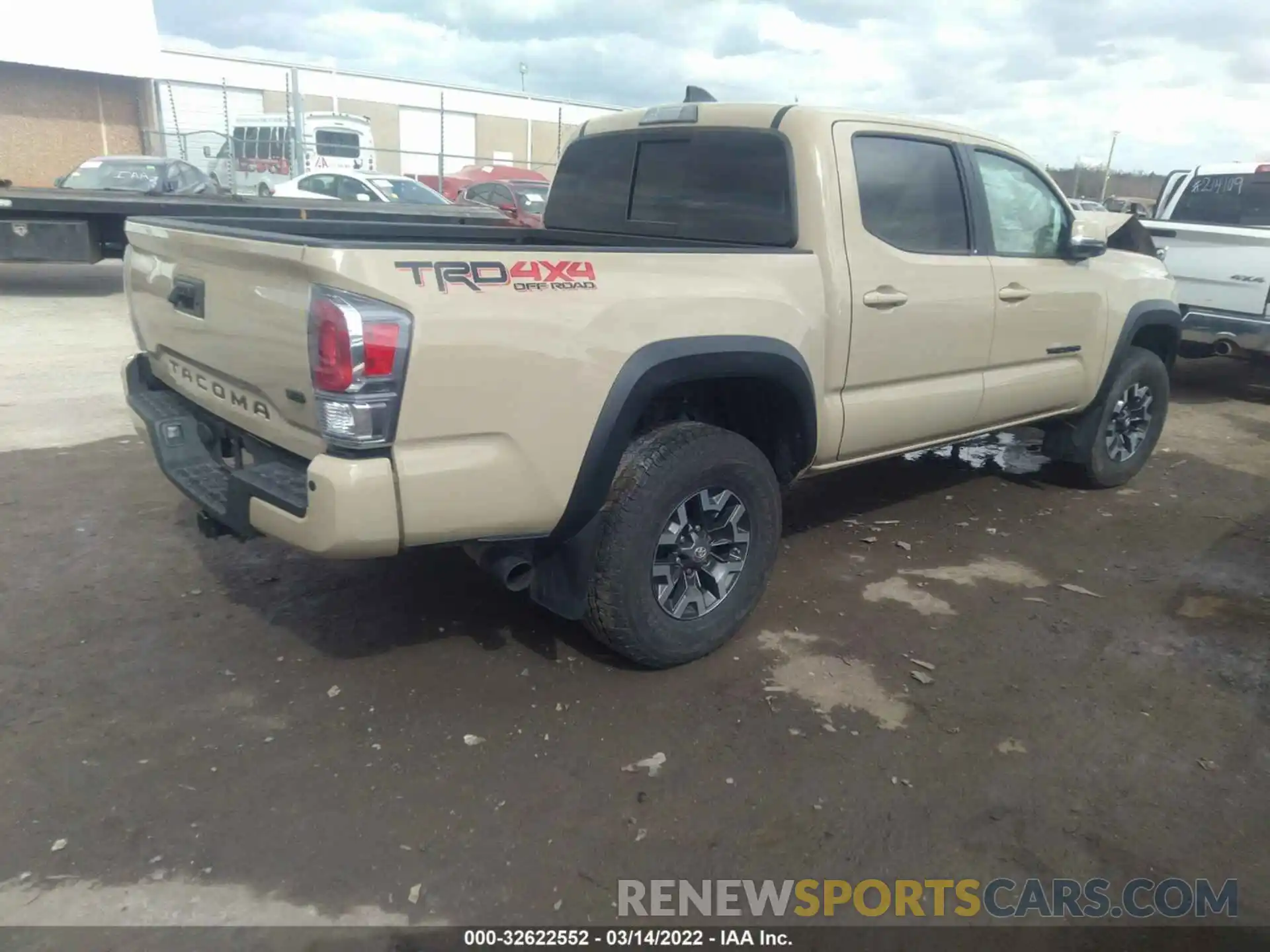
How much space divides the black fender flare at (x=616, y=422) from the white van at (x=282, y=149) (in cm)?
1881

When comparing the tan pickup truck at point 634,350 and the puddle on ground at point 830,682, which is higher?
the tan pickup truck at point 634,350

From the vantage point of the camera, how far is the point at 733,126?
389 cm

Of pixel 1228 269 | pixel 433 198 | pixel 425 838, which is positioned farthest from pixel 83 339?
pixel 1228 269

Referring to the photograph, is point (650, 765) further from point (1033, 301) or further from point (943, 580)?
point (1033, 301)

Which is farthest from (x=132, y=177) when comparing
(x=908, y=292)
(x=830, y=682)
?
(x=830, y=682)

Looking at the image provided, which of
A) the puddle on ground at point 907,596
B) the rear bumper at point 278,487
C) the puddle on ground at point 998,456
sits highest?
the rear bumper at point 278,487

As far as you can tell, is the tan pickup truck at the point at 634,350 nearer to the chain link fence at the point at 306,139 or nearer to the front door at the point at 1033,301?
the front door at the point at 1033,301

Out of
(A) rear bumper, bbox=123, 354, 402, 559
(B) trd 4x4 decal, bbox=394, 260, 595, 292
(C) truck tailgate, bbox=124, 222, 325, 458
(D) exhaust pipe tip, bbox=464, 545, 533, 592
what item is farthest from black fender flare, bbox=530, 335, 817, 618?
(C) truck tailgate, bbox=124, 222, 325, 458

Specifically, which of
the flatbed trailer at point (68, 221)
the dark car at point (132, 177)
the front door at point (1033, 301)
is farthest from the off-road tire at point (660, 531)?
the dark car at point (132, 177)

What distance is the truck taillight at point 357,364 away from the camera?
2.50 metres

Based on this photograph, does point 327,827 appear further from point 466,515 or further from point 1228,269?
point 1228,269

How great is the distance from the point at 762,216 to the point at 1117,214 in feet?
9.93

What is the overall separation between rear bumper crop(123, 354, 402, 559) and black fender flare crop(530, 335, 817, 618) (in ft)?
2.03

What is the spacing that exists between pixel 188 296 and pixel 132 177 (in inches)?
509
